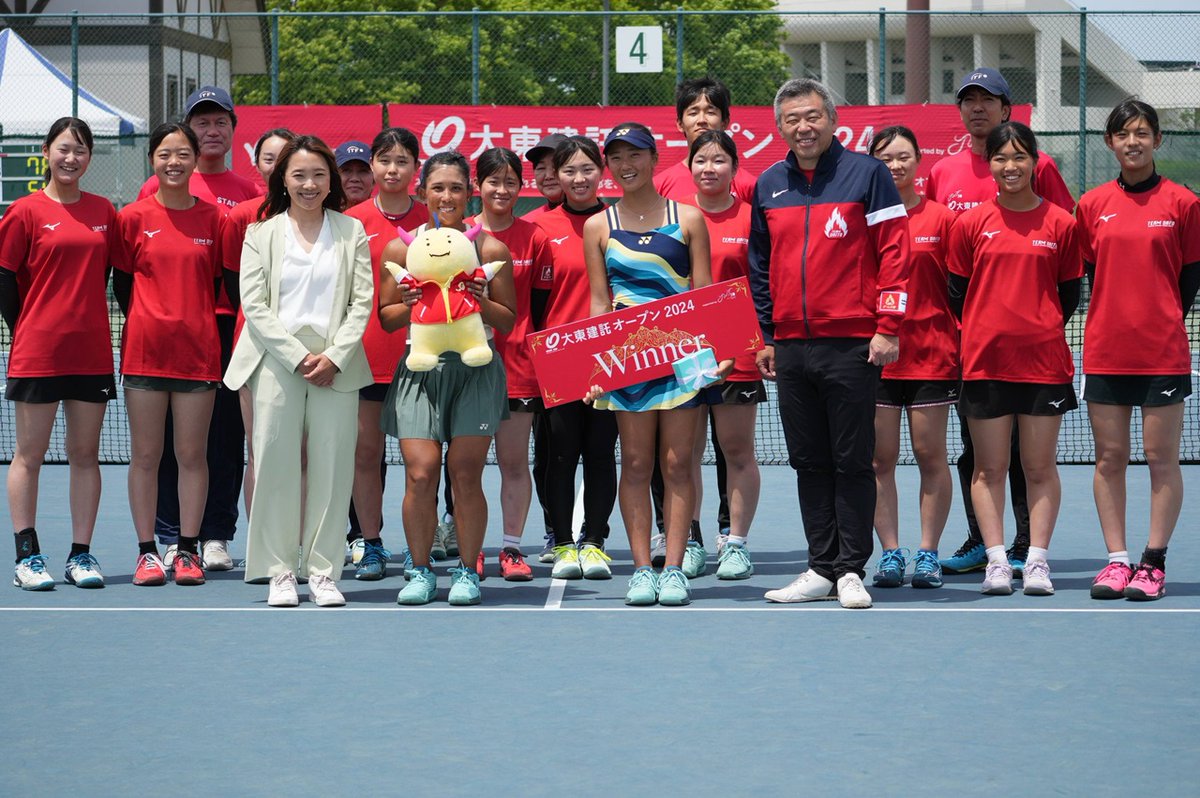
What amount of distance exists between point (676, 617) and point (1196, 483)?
4.93 meters

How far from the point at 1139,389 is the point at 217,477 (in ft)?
13.3

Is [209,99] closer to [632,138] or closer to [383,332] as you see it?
[383,332]

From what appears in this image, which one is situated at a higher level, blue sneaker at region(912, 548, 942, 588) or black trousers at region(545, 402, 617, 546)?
black trousers at region(545, 402, 617, 546)

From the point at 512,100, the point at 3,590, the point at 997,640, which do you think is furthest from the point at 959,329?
the point at 512,100

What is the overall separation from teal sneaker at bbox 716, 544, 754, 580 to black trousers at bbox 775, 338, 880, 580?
0.55m

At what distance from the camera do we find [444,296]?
19.7 ft

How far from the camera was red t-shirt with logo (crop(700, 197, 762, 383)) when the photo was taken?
21.8 ft

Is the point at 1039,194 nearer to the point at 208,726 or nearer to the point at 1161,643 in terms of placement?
the point at 1161,643

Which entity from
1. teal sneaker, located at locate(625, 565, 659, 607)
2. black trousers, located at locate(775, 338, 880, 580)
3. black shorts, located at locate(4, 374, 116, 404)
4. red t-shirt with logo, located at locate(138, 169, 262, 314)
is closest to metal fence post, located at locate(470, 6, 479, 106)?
red t-shirt with logo, located at locate(138, 169, 262, 314)

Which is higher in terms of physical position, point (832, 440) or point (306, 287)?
point (306, 287)

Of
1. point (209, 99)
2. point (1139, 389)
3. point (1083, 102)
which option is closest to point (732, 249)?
point (1139, 389)

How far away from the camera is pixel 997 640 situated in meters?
5.41

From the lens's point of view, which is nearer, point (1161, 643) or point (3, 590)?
point (1161, 643)

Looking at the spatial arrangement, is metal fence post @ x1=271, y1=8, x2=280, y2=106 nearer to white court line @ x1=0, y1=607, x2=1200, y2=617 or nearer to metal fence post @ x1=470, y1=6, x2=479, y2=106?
metal fence post @ x1=470, y1=6, x2=479, y2=106
